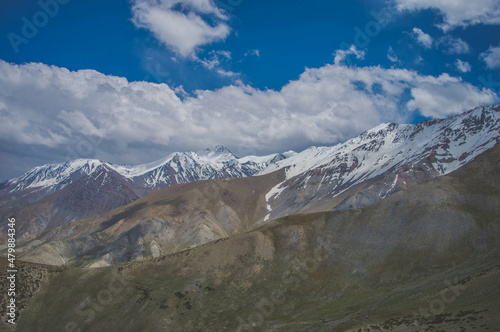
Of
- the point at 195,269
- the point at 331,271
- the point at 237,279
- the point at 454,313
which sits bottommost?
the point at 454,313

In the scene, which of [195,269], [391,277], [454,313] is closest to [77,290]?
[195,269]

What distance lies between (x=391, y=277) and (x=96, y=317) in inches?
3196

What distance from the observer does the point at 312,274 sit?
109 meters

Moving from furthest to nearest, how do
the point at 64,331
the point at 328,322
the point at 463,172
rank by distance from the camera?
the point at 463,172 → the point at 64,331 → the point at 328,322

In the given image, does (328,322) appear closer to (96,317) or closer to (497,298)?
(497,298)

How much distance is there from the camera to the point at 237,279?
362ft

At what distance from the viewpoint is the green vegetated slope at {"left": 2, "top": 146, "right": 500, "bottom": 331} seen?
86.0 metres

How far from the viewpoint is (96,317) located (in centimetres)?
9862

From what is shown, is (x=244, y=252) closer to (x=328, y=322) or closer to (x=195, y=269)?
(x=195, y=269)

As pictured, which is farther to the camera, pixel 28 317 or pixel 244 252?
pixel 244 252

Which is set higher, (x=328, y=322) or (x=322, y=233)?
(x=322, y=233)

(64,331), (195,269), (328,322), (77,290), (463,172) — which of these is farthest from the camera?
(463,172)

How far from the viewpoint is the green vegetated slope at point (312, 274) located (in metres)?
86.0

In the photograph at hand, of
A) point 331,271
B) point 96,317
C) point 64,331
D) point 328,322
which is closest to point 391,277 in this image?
point 331,271
